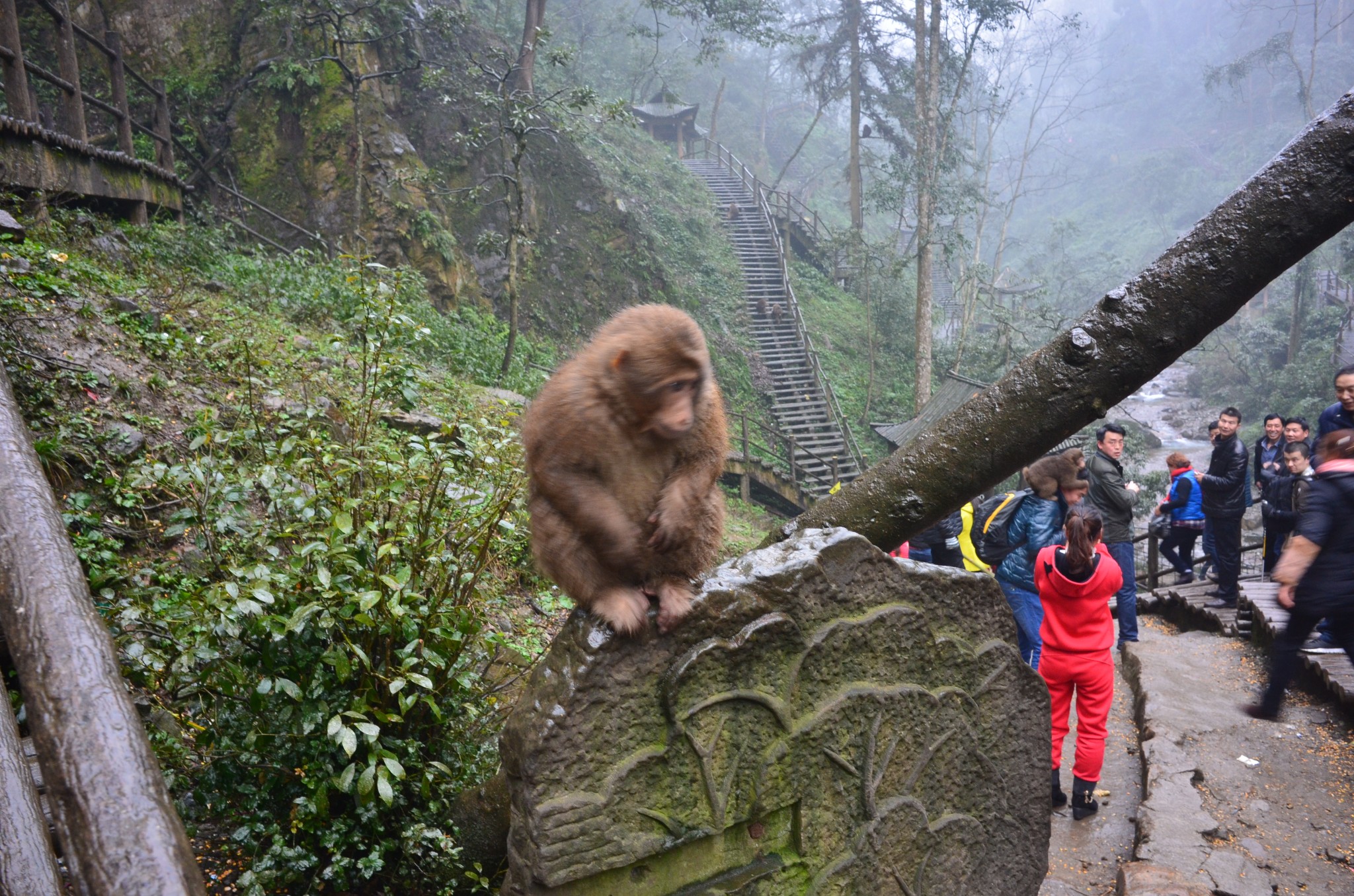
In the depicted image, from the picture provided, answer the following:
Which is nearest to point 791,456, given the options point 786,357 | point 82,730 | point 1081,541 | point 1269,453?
point 786,357

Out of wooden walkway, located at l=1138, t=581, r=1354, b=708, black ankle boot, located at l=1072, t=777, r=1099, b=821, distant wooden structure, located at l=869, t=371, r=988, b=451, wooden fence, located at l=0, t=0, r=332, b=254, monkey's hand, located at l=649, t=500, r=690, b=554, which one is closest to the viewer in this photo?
monkey's hand, located at l=649, t=500, r=690, b=554

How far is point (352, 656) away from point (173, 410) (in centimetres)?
282

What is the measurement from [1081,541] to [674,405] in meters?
2.50

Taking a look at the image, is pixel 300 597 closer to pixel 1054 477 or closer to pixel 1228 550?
pixel 1054 477

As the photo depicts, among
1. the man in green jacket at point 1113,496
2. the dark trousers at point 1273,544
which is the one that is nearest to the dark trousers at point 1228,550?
the dark trousers at point 1273,544

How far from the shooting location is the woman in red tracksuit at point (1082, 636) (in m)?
3.64

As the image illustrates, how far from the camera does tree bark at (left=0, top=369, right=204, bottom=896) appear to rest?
3.76ft

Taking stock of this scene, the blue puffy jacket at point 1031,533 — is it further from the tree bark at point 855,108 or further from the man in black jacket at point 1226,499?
the tree bark at point 855,108

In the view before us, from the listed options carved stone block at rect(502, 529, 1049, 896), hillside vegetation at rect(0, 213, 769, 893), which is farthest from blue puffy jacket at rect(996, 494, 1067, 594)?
hillside vegetation at rect(0, 213, 769, 893)

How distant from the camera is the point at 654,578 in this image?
2139 millimetres

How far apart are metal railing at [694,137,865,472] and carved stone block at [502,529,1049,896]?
12.6m

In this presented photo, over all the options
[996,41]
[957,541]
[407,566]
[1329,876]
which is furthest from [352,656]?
[996,41]

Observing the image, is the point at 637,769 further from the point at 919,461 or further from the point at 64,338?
the point at 64,338

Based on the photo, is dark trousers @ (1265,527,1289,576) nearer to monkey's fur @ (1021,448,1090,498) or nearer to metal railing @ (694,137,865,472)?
monkey's fur @ (1021,448,1090,498)
